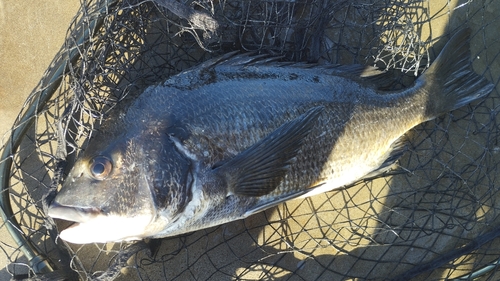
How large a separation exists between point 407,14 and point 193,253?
2.36m

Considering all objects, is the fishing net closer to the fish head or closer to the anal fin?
the anal fin

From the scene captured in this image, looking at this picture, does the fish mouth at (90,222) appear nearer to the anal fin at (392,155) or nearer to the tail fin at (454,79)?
the anal fin at (392,155)

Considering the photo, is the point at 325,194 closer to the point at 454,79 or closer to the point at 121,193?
the point at 454,79

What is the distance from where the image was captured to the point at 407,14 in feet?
9.23

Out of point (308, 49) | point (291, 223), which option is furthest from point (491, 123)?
point (291, 223)

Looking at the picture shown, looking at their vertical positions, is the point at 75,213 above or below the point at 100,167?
below

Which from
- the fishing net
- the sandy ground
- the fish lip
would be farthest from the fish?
the sandy ground

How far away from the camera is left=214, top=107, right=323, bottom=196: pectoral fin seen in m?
2.08

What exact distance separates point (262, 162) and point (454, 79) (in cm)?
149

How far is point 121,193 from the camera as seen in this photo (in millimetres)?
1908

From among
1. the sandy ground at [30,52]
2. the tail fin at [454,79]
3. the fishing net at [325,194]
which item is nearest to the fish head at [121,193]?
the fishing net at [325,194]

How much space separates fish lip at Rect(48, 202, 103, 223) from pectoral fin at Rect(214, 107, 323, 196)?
0.64m

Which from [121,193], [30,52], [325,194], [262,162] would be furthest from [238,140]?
[30,52]

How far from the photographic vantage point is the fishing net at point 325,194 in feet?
8.82
